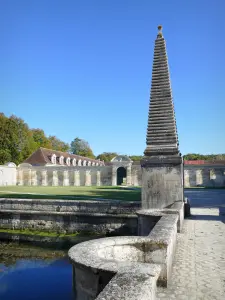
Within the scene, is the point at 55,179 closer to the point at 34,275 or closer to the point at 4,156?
the point at 4,156

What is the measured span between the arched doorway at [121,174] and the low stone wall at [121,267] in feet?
142

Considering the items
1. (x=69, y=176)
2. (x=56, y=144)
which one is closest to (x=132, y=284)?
(x=69, y=176)

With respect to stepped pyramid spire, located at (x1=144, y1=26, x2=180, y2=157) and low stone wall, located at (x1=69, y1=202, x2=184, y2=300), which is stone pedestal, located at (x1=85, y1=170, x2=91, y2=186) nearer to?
stepped pyramid spire, located at (x1=144, y1=26, x2=180, y2=157)

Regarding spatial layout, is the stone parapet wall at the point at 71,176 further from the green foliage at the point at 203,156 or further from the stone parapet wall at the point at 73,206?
the green foliage at the point at 203,156

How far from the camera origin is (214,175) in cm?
4109

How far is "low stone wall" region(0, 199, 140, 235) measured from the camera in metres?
12.9

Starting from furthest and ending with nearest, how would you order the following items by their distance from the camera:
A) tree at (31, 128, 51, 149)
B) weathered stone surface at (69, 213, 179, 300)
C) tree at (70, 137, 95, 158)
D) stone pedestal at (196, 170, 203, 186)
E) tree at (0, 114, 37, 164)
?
1. tree at (70, 137, 95, 158)
2. tree at (31, 128, 51, 149)
3. tree at (0, 114, 37, 164)
4. stone pedestal at (196, 170, 203, 186)
5. weathered stone surface at (69, 213, 179, 300)

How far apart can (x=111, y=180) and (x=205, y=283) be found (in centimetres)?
4226

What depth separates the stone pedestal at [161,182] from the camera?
10188mm

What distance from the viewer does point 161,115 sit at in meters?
10.9

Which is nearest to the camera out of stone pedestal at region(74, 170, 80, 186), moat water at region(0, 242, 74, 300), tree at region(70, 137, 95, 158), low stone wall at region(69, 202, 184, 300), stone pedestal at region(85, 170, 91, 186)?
low stone wall at region(69, 202, 184, 300)

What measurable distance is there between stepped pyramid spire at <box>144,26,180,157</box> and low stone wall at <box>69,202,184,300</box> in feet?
Answer: 17.1

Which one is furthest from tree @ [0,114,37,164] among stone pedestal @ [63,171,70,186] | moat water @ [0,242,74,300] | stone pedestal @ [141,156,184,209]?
stone pedestal @ [141,156,184,209]

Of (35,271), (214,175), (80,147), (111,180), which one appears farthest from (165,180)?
(80,147)
